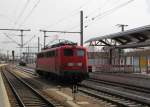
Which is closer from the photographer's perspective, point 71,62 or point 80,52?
point 71,62

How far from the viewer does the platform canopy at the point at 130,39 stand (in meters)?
33.6

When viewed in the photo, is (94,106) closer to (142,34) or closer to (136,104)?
(136,104)

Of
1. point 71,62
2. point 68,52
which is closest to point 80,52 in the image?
point 68,52

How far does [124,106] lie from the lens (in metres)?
15.6

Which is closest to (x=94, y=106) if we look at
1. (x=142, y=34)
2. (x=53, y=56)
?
(x=53, y=56)

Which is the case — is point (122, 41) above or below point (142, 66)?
above

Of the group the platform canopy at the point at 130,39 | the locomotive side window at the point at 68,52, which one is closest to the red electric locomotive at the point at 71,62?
the locomotive side window at the point at 68,52

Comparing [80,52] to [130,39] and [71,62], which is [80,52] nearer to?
[71,62]

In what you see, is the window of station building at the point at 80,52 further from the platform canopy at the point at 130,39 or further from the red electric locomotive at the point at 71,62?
the platform canopy at the point at 130,39

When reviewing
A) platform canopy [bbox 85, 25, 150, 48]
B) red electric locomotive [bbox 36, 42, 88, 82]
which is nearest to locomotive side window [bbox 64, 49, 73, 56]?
red electric locomotive [bbox 36, 42, 88, 82]

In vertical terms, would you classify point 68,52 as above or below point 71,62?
above

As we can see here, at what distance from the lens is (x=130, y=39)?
39.9m

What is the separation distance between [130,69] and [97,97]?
2478 cm

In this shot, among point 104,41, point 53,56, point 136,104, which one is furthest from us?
point 104,41
